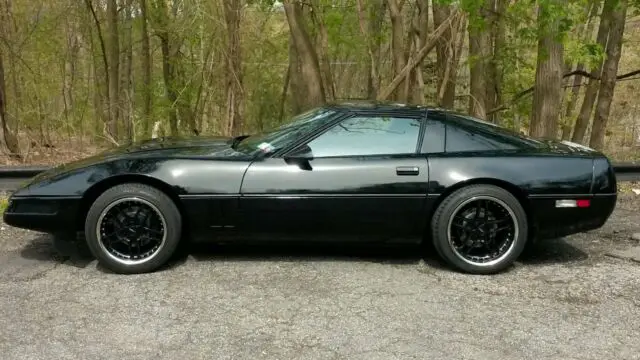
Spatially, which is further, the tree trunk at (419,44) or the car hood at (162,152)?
the tree trunk at (419,44)

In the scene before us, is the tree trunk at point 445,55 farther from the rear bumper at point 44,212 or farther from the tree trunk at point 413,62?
the rear bumper at point 44,212

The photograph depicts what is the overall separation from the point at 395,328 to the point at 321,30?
21.5 ft

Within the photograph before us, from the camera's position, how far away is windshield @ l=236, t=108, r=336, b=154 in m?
4.29

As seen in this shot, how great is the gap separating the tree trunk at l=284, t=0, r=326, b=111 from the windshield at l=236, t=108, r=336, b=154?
383 cm

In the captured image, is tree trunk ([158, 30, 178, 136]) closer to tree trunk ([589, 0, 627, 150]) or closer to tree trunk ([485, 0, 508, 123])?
tree trunk ([485, 0, 508, 123])

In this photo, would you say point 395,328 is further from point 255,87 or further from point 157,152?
point 255,87

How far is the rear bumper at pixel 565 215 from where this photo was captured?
13.6ft

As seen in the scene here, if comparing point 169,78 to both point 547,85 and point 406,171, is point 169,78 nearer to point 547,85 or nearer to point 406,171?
point 547,85

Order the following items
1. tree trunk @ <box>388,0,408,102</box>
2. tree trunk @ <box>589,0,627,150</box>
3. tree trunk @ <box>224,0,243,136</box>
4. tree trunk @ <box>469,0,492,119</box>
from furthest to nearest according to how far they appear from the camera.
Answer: tree trunk @ <box>469,0,492,119</box>, tree trunk @ <box>589,0,627,150</box>, tree trunk @ <box>388,0,408,102</box>, tree trunk @ <box>224,0,243,136</box>

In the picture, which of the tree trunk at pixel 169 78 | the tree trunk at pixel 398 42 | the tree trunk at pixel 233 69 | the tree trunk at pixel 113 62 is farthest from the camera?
the tree trunk at pixel 169 78

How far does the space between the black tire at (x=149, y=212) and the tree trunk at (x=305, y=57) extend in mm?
4789

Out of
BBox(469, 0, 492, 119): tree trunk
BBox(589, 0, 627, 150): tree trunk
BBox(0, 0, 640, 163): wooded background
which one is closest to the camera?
BBox(0, 0, 640, 163): wooded background

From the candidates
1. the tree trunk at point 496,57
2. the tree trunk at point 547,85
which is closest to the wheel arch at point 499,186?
the tree trunk at point 547,85

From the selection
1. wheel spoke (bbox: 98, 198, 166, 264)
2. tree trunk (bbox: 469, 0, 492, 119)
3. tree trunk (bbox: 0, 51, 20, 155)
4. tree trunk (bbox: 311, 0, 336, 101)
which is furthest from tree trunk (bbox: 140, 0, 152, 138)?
wheel spoke (bbox: 98, 198, 166, 264)
